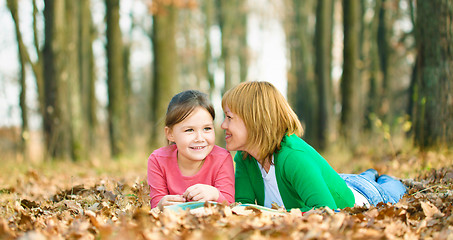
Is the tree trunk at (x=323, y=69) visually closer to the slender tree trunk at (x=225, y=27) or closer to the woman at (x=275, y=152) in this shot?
the slender tree trunk at (x=225, y=27)

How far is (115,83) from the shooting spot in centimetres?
1140

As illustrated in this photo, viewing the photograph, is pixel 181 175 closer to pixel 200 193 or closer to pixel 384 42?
pixel 200 193

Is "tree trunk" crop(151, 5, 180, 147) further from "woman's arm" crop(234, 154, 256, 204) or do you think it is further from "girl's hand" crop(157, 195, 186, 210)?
"girl's hand" crop(157, 195, 186, 210)

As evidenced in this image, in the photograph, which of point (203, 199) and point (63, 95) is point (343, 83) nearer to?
point (63, 95)

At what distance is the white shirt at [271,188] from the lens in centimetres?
357

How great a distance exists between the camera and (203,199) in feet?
10.6

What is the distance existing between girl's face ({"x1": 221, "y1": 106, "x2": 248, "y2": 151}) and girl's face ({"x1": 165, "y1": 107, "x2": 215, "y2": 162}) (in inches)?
6.1

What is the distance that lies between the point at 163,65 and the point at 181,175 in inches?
305

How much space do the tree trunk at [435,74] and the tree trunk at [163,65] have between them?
20.5 feet

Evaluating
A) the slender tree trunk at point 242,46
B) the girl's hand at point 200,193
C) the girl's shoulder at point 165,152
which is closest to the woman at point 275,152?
the girl's hand at point 200,193

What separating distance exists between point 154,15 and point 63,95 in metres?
3.93

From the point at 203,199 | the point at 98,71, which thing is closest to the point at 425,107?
the point at 203,199

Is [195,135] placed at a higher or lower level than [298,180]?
higher

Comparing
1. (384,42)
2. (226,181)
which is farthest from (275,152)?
(384,42)
